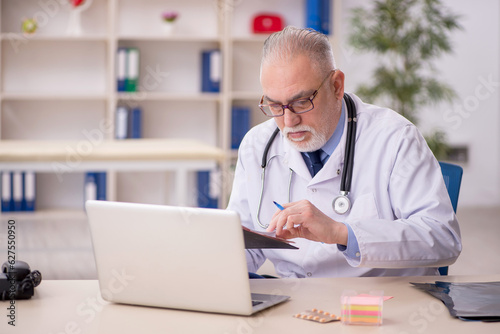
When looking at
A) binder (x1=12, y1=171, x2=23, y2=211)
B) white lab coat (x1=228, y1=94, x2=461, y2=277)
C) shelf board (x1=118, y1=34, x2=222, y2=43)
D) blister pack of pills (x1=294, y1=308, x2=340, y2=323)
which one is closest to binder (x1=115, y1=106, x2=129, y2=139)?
shelf board (x1=118, y1=34, x2=222, y2=43)

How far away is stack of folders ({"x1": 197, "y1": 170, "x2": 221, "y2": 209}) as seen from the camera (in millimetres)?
5105

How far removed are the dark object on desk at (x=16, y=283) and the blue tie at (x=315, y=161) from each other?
0.75m

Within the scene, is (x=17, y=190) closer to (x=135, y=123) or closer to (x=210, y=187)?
(x=135, y=123)

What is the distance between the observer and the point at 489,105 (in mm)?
5719

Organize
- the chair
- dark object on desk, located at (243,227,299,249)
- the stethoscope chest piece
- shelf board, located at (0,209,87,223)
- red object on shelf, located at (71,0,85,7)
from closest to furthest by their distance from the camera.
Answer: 1. dark object on desk, located at (243,227,299,249)
2. the stethoscope chest piece
3. the chair
4. shelf board, located at (0,209,87,223)
5. red object on shelf, located at (71,0,85,7)

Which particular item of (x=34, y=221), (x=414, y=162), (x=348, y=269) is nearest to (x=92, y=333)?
(x=348, y=269)

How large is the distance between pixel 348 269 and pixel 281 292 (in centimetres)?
37

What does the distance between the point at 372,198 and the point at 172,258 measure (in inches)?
24.5

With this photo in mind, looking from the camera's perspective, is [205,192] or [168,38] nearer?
[168,38]

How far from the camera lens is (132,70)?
4945 mm

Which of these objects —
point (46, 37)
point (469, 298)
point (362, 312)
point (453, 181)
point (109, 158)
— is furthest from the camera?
point (46, 37)

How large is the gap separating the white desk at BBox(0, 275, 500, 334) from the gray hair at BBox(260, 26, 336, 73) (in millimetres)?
549

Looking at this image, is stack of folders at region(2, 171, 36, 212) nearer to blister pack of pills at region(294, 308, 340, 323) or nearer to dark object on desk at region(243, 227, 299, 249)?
dark object on desk at region(243, 227, 299, 249)

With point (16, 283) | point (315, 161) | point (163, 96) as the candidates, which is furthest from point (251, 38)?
point (16, 283)
